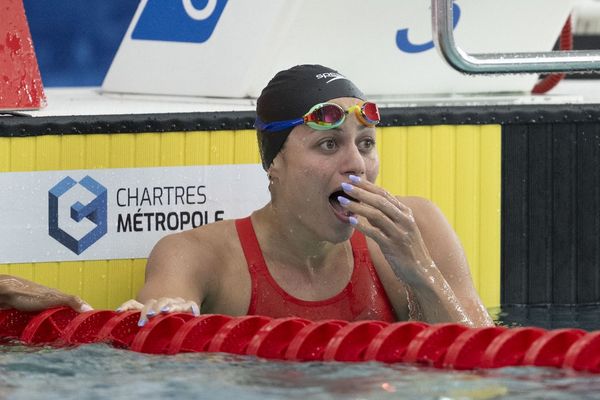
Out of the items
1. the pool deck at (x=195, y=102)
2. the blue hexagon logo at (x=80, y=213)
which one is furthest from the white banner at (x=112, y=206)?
the pool deck at (x=195, y=102)

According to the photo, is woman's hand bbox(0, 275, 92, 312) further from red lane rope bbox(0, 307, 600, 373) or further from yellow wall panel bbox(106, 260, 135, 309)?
yellow wall panel bbox(106, 260, 135, 309)

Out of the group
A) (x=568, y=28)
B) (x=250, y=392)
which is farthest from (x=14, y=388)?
(x=568, y=28)

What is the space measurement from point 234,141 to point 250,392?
1.47 meters

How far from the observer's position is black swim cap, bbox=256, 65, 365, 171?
379cm

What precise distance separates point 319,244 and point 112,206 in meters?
0.78

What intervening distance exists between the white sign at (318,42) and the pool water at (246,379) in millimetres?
1501

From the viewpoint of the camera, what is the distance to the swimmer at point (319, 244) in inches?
144

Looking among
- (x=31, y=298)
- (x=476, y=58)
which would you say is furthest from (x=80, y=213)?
(x=476, y=58)

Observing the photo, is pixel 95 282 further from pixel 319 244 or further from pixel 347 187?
pixel 347 187

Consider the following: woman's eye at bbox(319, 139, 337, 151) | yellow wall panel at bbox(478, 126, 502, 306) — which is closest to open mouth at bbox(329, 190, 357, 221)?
woman's eye at bbox(319, 139, 337, 151)

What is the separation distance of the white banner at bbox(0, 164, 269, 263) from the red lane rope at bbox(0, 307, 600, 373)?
62 cm

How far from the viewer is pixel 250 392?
122 inches

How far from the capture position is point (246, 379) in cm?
324

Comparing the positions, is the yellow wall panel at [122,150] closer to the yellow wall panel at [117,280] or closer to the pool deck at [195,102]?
the pool deck at [195,102]
